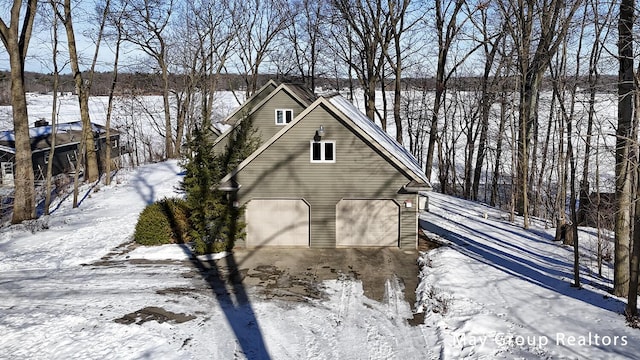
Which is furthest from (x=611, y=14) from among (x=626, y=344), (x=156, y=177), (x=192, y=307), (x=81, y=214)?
(x=156, y=177)

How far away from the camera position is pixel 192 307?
11.8 m

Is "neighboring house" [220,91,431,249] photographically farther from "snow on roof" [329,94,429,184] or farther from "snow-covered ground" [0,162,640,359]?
"snow-covered ground" [0,162,640,359]

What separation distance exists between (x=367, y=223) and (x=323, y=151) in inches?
121

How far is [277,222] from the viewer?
17.0 meters

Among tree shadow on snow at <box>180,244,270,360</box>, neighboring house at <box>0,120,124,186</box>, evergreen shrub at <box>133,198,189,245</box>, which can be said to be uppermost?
neighboring house at <box>0,120,124,186</box>

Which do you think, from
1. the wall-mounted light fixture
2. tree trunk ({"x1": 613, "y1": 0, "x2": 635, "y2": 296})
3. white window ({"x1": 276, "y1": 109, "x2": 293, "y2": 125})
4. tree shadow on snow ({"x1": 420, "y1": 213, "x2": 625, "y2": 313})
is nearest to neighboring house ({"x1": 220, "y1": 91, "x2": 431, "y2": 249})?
the wall-mounted light fixture

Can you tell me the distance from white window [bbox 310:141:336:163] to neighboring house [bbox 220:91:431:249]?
4 centimetres

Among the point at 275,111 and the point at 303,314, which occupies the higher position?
the point at 275,111

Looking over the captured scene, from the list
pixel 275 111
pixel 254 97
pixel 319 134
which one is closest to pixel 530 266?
pixel 319 134

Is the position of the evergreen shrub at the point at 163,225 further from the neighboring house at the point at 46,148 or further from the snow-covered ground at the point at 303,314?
the neighboring house at the point at 46,148

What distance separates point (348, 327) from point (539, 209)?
23.4 meters

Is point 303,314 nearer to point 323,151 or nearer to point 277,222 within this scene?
point 277,222

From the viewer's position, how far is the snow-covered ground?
9.67 meters

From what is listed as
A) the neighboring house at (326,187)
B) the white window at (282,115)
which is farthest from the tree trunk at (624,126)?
the white window at (282,115)
